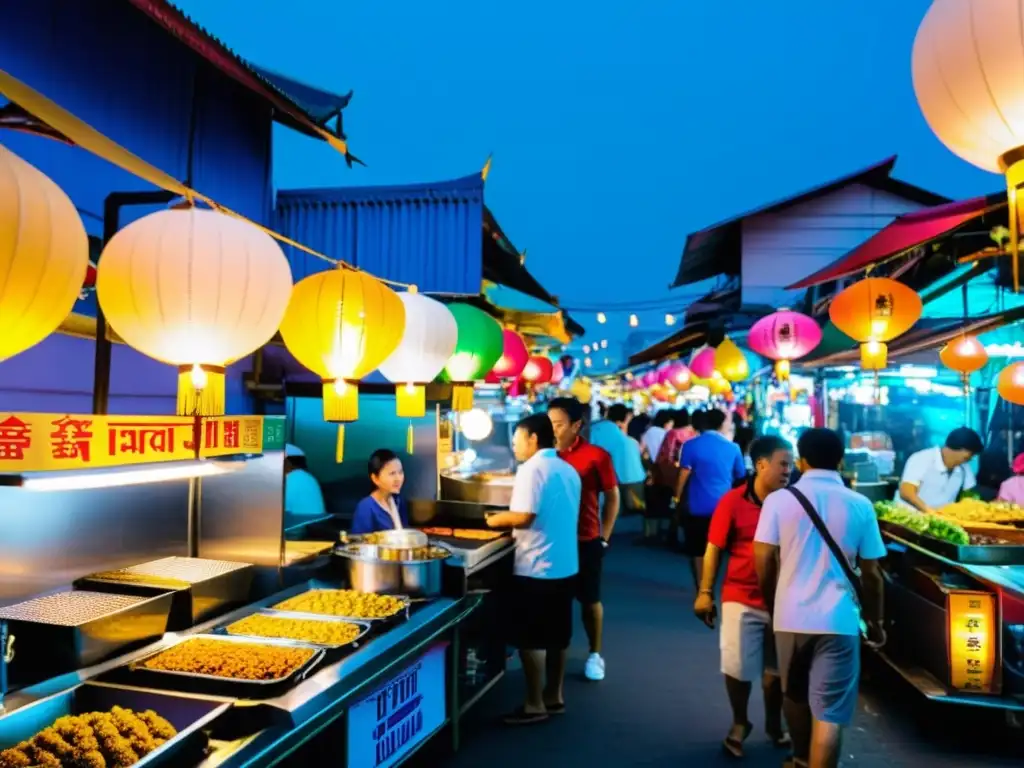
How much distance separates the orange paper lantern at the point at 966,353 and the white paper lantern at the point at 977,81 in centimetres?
592

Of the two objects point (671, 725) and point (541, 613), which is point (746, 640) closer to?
point (671, 725)

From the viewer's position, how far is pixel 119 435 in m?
3.33

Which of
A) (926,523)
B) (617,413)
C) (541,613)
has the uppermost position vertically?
(617,413)

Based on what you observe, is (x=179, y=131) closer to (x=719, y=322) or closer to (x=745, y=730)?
(x=745, y=730)

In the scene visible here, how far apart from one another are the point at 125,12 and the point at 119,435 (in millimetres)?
6100

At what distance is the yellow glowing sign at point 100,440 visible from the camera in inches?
113

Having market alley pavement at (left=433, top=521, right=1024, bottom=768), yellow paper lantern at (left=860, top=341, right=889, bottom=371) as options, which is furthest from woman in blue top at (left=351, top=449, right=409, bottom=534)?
yellow paper lantern at (left=860, top=341, right=889, bottom=371)

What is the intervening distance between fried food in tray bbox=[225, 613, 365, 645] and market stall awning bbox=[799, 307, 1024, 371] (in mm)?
6870

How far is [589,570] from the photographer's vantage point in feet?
21.0

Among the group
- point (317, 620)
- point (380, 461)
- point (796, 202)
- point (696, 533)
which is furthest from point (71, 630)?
point (796, 202)

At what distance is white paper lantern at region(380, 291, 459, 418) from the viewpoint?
486 centimetres

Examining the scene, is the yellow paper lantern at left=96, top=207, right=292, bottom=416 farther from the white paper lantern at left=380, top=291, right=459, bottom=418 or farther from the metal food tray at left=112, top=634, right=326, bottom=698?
the white paper lantern at left=380, top=291, right=459, bottom=418

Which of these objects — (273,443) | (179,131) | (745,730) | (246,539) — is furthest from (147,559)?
(179,131)

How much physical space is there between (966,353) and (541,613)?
5345 mm
